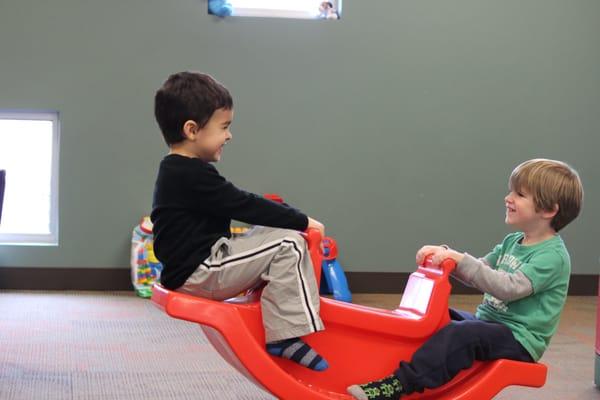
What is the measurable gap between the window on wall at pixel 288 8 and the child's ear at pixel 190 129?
285 centimetres

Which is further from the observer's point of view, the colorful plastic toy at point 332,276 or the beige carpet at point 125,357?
the colorful plastic toy at point 332,276

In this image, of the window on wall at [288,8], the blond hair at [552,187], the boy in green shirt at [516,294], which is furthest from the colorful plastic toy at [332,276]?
the blond hair at [552,187]

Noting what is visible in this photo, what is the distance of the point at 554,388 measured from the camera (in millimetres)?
2404

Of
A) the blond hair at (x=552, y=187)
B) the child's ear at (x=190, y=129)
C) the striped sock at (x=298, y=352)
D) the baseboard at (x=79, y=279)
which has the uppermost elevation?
the child's ear at (x=190, y=129)

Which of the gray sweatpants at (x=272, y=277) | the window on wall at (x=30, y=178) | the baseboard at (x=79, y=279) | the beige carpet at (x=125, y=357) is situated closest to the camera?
the gray sweatpants at (x=272, y=277)

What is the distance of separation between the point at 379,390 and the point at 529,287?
0.43 metres

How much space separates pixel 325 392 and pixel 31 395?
0.88 meters

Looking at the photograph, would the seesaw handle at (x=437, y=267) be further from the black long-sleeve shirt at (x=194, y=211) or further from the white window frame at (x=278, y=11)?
the white window frame at (x=278, y=11)

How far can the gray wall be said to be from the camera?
4320 millimetres

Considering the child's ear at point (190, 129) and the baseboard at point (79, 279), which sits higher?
the child's ear at point (190, 129)

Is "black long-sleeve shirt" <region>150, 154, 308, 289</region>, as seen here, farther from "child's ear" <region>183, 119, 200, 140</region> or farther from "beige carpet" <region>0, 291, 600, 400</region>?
"beige carpet" <region>0, 291, 600, 400</region>

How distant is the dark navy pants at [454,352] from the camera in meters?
1.72

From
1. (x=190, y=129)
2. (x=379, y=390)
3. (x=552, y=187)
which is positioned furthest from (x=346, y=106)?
(x=379, y=390)

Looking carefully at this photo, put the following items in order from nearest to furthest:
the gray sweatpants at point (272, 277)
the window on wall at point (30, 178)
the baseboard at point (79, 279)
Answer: the gray sweatpants at point (272, 277)
the baseboard at point (79, 279)
the window on wall at point (30, 178)
